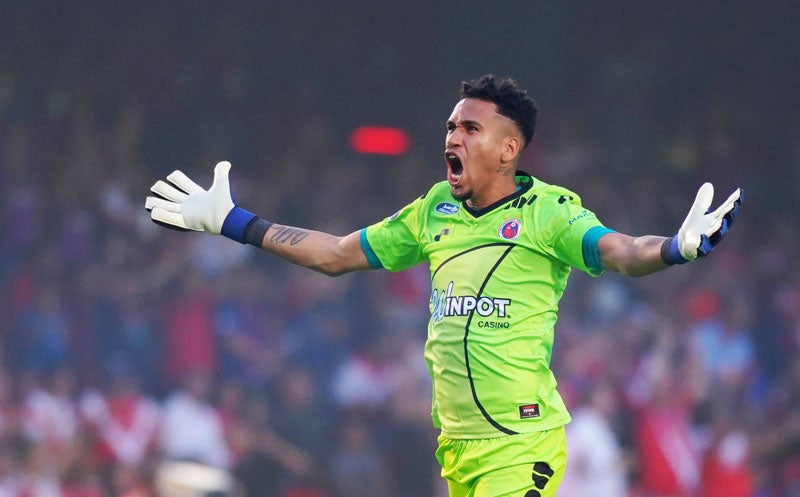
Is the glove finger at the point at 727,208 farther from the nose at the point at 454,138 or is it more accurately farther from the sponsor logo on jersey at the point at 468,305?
the nose at the point at 454,138

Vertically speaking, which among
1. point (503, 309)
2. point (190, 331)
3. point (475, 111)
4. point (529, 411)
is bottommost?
point (529, 411)

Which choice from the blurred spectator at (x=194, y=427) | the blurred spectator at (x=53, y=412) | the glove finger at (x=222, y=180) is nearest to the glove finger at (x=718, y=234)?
the glove finger at (x=222, y=180)

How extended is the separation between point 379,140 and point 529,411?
5790 mm

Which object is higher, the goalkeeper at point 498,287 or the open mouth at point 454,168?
the open mouth at point 454,168

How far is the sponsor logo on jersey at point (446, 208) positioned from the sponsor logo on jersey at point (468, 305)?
0.29 meters

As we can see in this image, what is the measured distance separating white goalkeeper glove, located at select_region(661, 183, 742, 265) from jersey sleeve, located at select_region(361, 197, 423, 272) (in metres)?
1.06

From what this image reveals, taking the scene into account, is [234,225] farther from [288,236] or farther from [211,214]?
[288,236]

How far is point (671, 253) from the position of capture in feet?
12.3

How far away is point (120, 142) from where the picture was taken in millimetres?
9578

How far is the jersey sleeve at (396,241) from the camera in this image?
178 inches

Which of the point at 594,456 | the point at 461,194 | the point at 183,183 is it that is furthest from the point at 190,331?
the point at 461,194

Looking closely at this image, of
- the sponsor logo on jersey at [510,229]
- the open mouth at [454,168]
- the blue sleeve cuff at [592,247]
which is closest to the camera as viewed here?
the blue sleeve cuff at [592,247]

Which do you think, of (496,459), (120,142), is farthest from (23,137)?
(496,459)

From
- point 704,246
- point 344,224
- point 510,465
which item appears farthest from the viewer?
point 344,224
